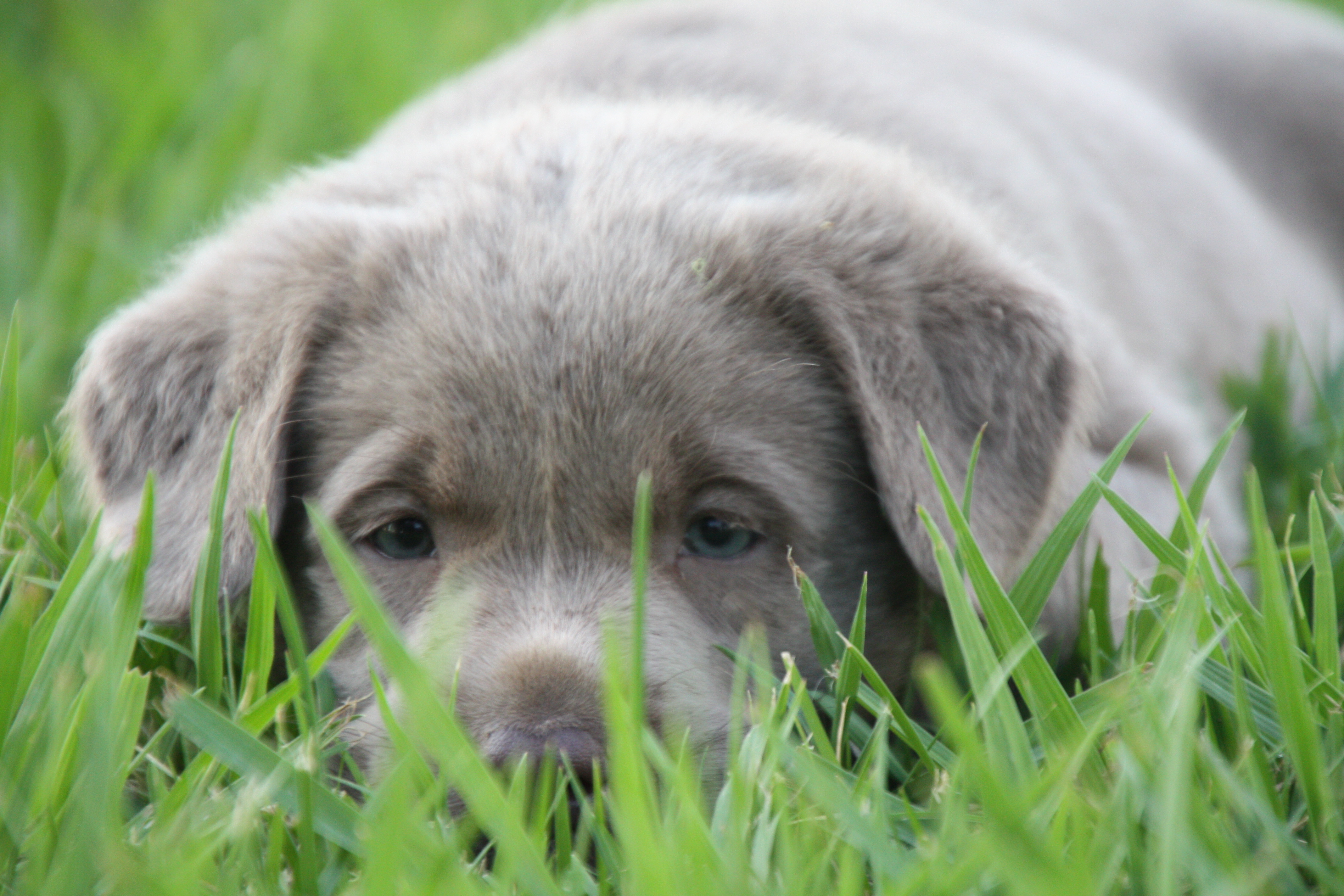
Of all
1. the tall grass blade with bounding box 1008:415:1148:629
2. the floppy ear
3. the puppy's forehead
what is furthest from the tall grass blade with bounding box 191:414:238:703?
the tall grass blade with bounding box 1008:415:1148:629

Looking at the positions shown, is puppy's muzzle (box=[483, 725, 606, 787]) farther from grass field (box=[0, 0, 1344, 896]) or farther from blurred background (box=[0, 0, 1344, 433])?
blurred background (box=[0, 0, 1344, 433])

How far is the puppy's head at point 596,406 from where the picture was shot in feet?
8.46

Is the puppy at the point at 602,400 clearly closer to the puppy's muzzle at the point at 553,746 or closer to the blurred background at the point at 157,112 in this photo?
the puppy's muzzle at the point at 553,746

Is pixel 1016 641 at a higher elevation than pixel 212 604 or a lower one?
higher

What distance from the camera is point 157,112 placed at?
19.3ft

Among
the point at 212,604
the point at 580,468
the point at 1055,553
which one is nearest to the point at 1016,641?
the point at 1055,553

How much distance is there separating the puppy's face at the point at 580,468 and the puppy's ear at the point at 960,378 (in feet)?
0.41

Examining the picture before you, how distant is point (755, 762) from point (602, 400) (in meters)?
0.82

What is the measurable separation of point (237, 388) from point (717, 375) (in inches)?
36.3

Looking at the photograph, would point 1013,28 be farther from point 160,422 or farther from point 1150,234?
point 160,422

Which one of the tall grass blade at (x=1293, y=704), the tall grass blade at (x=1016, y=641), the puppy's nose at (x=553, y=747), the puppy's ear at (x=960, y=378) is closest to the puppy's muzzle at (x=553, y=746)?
the puppy's nose at (x=553, y=747)

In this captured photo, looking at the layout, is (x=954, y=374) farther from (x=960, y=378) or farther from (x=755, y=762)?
(x=755, y=762)

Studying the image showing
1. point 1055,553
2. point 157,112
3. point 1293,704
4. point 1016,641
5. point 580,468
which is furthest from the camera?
point 157,112

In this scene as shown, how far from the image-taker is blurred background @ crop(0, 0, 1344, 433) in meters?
4.71
